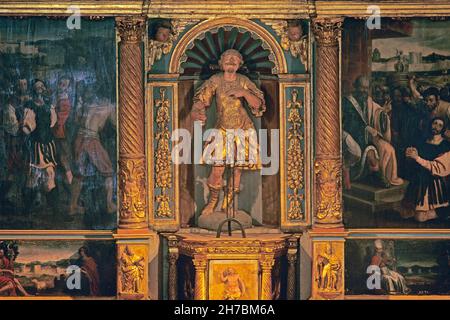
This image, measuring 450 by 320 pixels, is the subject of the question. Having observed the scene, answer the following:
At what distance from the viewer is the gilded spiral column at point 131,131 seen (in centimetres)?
3534

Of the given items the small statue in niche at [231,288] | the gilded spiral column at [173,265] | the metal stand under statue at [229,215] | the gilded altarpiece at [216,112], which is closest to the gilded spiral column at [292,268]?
the gilded altarpiece at [216,112]

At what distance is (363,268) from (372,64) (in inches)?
121

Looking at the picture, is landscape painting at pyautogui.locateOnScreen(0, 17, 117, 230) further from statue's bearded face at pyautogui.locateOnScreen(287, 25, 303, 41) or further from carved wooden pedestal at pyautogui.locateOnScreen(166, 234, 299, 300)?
statue's bearded face at pyautogui.locateOnScreen(287, 25, 303, 41)

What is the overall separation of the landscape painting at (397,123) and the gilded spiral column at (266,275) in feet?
4.83

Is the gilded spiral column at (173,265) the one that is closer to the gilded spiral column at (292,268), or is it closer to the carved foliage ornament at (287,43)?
the gilded spiral column at (292,268)

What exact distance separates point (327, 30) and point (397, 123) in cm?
176

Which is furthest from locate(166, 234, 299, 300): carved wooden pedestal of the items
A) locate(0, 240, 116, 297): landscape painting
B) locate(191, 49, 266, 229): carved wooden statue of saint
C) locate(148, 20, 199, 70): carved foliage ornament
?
locate(148, 20, 199, 70): carved foliage ornament

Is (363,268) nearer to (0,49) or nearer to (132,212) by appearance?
(132,212)

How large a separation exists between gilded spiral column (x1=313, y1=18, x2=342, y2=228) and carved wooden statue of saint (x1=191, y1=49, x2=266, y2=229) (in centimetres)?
96

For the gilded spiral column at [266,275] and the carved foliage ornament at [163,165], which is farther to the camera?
the carved foliage ornament at [163,165]

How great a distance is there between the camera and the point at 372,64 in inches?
1399

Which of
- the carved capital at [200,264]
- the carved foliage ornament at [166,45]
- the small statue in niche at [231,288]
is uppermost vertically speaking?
the carved foliage ornament at [166,45]

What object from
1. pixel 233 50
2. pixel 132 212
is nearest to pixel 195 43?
pixel 233 50

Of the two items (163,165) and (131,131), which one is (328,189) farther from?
(131,131)
